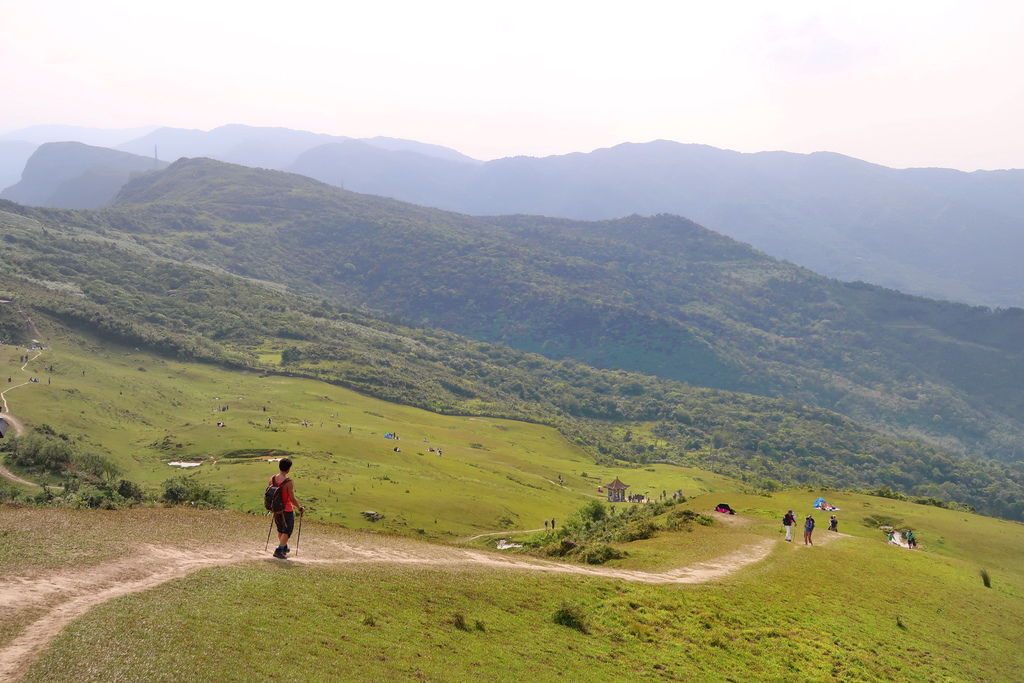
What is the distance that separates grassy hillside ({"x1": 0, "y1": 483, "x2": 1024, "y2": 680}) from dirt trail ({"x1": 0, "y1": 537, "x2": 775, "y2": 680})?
343mm

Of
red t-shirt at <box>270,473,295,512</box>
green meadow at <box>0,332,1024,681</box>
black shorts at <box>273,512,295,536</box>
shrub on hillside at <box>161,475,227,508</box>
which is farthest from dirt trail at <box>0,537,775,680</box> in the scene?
shrub on hillside at <box>161,475,227,508</box>

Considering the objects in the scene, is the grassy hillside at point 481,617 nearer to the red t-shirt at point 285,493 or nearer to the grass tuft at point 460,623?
the grass tuft at point 460,623

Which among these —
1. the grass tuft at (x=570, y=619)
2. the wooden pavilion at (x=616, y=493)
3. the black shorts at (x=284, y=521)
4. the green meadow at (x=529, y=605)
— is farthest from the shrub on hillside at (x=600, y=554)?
the wooden pavilion at (x=616, y=493)

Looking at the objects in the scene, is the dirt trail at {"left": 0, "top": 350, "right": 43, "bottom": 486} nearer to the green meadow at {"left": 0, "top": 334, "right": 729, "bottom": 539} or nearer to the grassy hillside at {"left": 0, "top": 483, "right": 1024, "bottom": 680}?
the green meadow at {"left": 0, "top": 334, "right": 729, "bottom": 539}

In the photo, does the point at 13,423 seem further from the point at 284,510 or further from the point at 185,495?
the point at 284,510

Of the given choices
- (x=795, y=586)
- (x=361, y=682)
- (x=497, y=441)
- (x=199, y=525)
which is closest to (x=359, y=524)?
(x=199, y=525)

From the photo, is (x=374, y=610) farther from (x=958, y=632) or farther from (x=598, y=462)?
(x=598, y=462)

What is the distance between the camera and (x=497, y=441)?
173 metres

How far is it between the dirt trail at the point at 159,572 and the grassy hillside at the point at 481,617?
0.34 m

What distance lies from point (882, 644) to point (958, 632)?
23.4ft

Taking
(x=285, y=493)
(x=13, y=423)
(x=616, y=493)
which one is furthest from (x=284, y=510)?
(x=616, y=493)

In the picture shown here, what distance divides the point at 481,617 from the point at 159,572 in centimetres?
1024

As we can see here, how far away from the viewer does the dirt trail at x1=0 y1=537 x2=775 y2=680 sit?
51.6 ft

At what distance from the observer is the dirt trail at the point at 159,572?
15.7m
